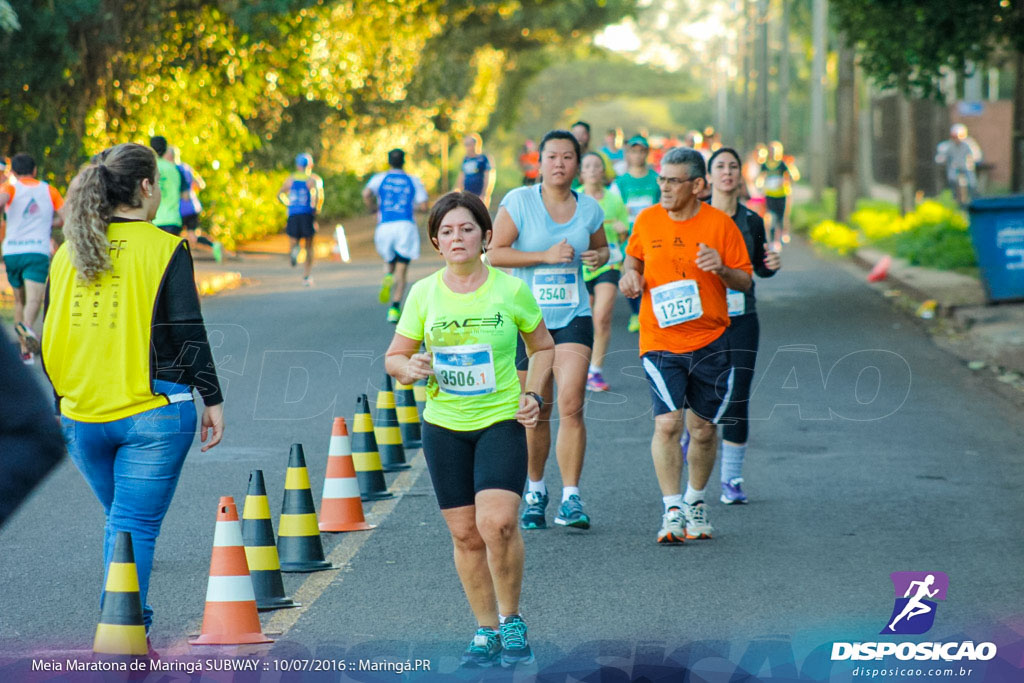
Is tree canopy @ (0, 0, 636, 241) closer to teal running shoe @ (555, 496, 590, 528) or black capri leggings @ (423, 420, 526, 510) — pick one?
teal running shoe @ (555, 496, 590, 528)

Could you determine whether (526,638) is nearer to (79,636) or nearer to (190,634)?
(190,634)

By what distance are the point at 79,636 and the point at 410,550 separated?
1.87 m

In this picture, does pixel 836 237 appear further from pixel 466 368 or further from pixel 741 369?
pixel 466 368

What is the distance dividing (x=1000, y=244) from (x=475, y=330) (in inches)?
496

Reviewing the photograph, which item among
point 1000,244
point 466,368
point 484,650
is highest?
point 466,368

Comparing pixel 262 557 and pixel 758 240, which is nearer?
pixel 262 557

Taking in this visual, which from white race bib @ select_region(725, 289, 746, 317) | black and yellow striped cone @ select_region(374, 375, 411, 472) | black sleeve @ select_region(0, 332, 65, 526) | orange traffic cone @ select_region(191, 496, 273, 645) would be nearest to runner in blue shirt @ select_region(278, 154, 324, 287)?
black and yellow striped cone @ select_region(374, 375, 411, 472)

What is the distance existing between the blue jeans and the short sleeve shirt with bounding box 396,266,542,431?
878 mm

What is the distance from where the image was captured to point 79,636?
5.77 meters

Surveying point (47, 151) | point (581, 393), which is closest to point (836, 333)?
point (581, 393)

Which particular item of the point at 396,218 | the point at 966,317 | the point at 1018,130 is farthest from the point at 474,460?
the point at 1018,130

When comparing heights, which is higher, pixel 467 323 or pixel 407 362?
pixel 467 323

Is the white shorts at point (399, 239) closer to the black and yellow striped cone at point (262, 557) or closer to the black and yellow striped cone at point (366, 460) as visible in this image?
the black and yellow striped cone at point (366, 460)

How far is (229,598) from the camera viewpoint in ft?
18.5
